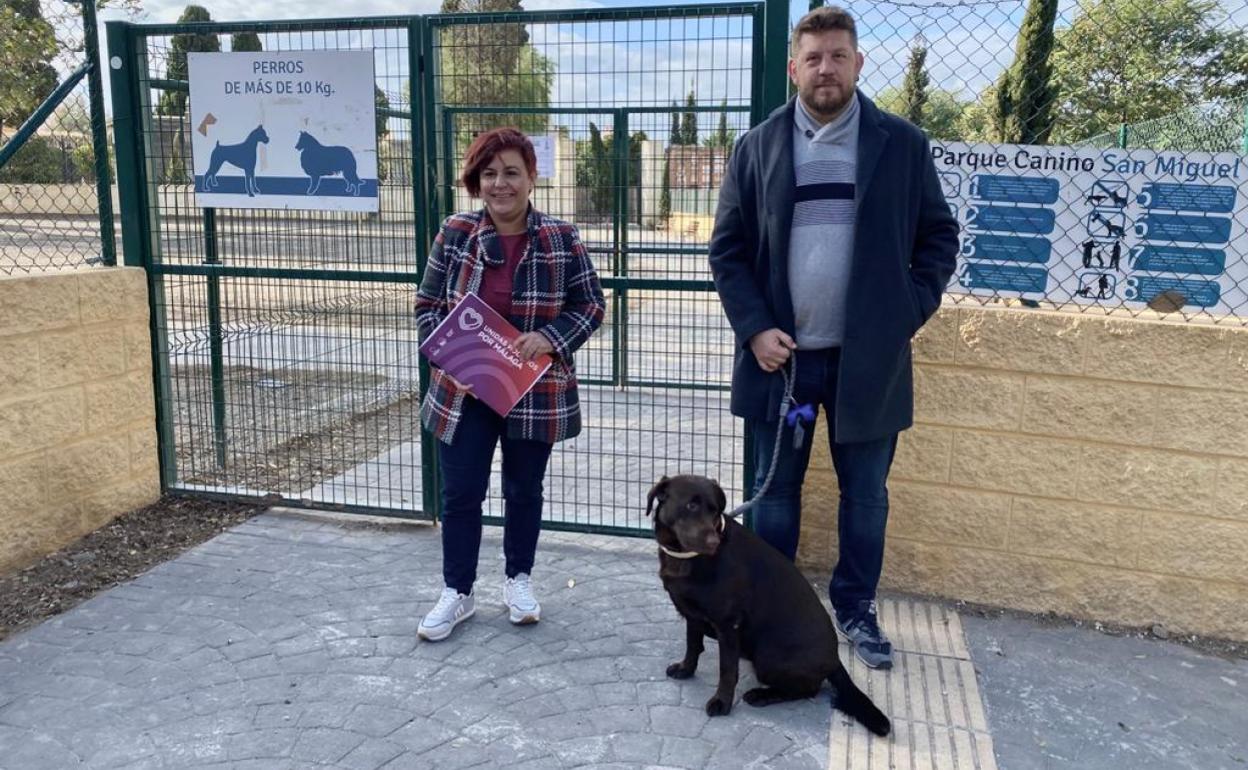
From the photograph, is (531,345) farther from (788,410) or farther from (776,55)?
(776,55)

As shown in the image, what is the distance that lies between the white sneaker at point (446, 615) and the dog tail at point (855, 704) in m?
1.45

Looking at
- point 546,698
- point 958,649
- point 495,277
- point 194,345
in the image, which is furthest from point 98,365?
point 958,649

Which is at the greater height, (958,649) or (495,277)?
(495,277)

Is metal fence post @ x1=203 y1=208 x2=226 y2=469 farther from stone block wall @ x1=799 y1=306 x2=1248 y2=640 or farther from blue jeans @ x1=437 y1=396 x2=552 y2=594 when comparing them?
stone block wall @ x1=799 y1=306 x2=1248 y2=640

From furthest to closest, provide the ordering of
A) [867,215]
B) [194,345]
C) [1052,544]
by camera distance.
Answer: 1. [194,345]
2. [1052,544]
3. [867,215]

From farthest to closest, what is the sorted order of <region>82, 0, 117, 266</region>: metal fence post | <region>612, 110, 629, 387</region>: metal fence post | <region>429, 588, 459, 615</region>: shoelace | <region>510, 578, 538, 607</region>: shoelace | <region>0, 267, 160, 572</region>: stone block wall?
<region>612, 110, 629, 387</region>: metal fence post < <region>82, 0, 117, 266</region>: metal fence post < <region>0, 267, 160, 572</region>: stone block wall < <region>510, 578, 538, 607</region>: shoelace < <region>429, 588, 459, 615</region>: shoelace

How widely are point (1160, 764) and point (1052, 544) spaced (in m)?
1.11

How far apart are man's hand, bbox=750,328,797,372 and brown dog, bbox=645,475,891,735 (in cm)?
53

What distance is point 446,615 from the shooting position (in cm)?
370

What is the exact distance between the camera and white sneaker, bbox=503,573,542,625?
3799 mm

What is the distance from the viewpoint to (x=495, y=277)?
Result: 11.9 feet

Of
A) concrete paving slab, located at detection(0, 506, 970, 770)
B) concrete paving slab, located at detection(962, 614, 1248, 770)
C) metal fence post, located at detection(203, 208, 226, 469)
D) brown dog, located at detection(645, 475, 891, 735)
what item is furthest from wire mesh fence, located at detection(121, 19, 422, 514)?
concrete paving slab, located at detection(962, 614, 1248, 770)

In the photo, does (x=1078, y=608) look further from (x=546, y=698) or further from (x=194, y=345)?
(x=194, y=345)

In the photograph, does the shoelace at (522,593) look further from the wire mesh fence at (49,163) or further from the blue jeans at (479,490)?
the wire mesh fence at (49,163)
